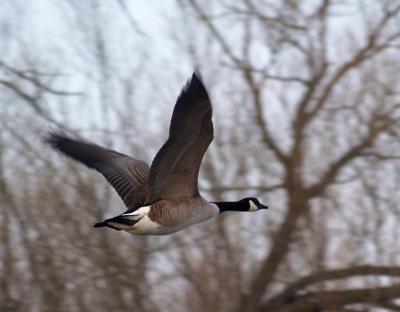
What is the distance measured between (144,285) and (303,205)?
1.84 metres

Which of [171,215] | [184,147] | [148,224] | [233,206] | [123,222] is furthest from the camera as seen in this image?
[233,206]

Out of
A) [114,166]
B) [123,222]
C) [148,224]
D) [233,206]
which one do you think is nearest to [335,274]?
[233,206]

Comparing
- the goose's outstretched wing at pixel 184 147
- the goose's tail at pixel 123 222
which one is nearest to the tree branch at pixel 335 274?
the goose's outstretched wing at pixel 184 147

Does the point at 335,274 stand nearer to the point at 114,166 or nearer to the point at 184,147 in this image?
the point at 114,166

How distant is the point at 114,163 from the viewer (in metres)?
6.99

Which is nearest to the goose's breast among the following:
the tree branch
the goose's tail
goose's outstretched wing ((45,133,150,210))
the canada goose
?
the canada goose

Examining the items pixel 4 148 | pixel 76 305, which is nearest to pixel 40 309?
pixel 76 305

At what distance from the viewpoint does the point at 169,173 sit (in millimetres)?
6098

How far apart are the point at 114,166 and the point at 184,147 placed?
1.32 meters

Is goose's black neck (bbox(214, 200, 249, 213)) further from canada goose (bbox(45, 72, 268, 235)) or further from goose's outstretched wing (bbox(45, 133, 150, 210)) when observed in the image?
goose's outstretched wing (bbox(45, 133, 150, 210))

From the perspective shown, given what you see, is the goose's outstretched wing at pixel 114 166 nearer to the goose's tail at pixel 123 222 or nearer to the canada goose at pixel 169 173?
the canada goose at pixel 169 173

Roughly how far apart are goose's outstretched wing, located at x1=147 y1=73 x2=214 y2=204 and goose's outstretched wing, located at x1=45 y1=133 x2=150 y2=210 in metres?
0.35

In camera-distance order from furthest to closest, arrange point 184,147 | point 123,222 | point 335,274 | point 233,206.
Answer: point 335,274 → point 233,206 → point 123,222 → point 184,147

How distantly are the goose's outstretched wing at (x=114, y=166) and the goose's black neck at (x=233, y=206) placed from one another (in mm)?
650
